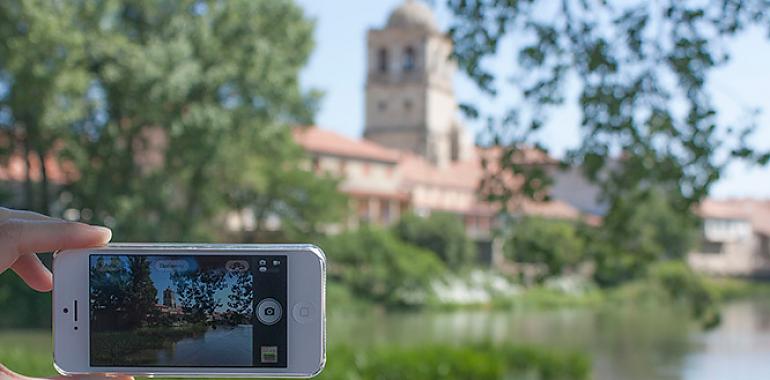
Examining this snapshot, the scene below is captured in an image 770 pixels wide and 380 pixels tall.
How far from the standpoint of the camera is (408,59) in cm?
7281

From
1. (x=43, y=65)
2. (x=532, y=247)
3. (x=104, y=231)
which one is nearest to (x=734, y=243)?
(x=43, y=65)

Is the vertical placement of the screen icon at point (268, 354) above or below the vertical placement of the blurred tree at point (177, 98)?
below

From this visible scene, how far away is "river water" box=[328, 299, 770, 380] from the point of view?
59.8ft

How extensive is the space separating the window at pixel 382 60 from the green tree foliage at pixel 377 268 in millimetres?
35942

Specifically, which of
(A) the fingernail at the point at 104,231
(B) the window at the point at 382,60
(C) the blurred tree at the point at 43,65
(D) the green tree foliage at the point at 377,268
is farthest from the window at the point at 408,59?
(A) the fingernail at the point at 104,231

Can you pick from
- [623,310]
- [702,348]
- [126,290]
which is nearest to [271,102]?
[702,348]

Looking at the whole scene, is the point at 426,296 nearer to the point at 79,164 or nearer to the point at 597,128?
the point at 79,164

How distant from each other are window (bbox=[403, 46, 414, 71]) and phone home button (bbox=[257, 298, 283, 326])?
71035 mm

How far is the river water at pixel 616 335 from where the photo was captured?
18219 millimetres

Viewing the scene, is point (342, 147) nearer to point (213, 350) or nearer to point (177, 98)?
point (177, 98)

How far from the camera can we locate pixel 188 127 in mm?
22703

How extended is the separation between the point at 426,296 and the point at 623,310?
6.36 m

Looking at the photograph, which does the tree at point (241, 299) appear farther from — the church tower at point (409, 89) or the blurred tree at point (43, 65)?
the church tower at point (409, 89)

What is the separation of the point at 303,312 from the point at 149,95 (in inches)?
846
